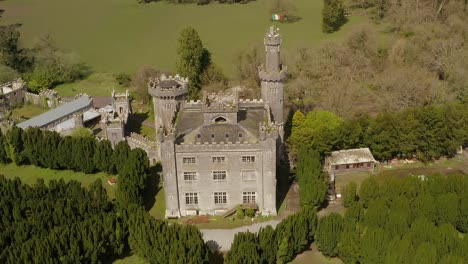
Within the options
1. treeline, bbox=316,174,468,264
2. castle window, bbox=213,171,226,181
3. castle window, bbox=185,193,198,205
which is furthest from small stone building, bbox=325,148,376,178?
castle window, bbox=185,193,198,205

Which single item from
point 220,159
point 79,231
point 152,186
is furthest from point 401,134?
point 79,231

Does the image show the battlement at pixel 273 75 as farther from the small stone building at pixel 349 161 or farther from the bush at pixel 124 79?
the bush at pixel 124 79

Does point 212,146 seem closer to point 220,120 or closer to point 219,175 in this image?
point 219,175

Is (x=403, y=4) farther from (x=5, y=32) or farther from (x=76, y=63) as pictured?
(x=5, y=32)

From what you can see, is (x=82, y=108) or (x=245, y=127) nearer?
(x=245, y=127)

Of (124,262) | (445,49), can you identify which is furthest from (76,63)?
(445,49)

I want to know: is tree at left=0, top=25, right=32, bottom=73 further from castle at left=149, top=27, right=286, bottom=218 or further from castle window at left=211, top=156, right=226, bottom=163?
castle window at left=211, top=156, right=226, bottom=163
